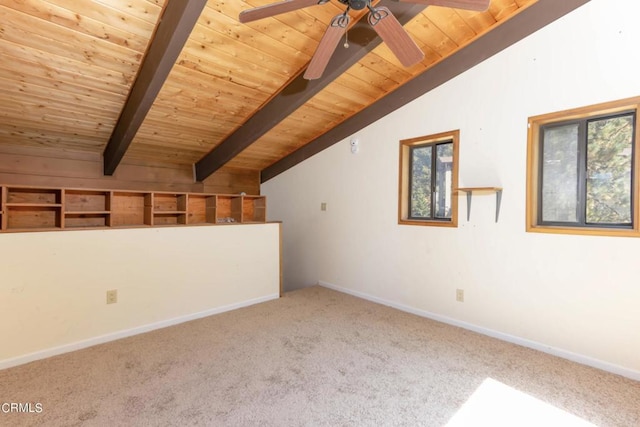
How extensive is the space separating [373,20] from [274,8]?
1.72 ft

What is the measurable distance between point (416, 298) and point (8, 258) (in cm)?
355

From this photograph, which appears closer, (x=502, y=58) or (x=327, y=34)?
(x=327, y=34)

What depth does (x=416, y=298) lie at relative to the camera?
3.36 meters

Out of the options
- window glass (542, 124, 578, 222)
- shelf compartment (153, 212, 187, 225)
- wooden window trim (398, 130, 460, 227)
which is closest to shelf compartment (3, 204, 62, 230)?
shelf compartment (153, 212, 187, 225)

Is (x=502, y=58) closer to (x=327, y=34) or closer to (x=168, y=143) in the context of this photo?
(x=327, y=34)

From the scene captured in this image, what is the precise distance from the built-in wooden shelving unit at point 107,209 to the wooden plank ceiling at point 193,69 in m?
0.53

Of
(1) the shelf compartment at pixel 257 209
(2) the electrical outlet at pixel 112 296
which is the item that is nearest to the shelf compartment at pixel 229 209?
(1) the shelf compartment at pixel 257 209

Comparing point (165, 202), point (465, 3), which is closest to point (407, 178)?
point (465, 3)

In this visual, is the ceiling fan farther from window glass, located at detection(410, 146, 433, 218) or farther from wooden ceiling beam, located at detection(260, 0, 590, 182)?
window glass, located at detection(410, 146, 433, 218)

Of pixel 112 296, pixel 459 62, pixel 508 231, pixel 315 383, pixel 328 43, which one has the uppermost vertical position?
pixel 459 62

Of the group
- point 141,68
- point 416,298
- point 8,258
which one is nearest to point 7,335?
point 8,258

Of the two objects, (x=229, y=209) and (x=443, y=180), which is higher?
(x=443, y=180)

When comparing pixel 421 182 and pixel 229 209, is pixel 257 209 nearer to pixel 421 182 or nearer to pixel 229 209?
pixel 229 209

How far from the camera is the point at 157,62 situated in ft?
7.25
